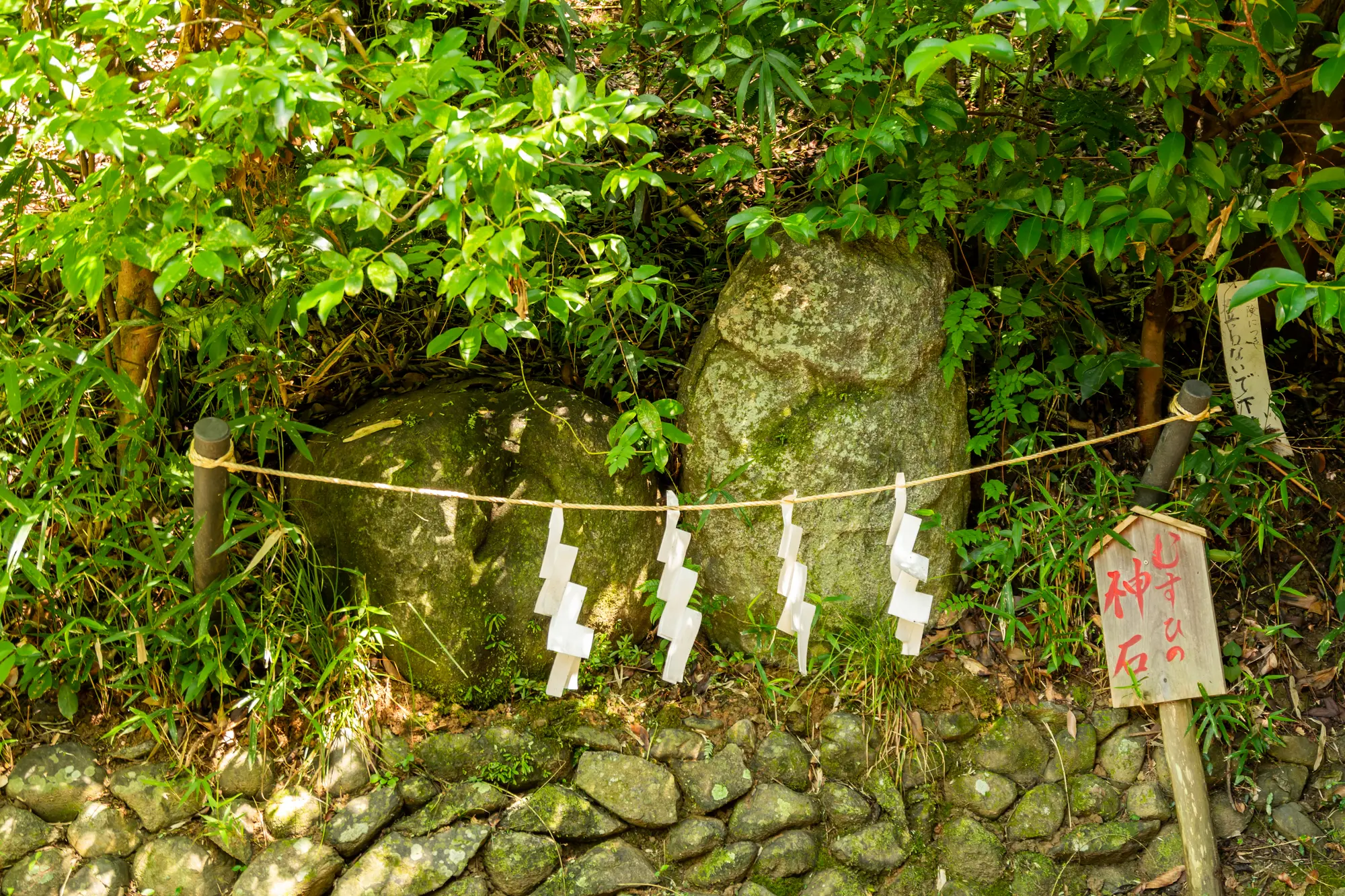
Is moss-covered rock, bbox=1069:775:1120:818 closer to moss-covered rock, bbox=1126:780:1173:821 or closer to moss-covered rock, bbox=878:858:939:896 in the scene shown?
moss-covered rock, bbox=1126:780:1173:821

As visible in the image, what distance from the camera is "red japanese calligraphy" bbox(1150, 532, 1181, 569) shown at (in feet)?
9.68

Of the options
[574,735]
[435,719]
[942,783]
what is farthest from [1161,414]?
[435,719]

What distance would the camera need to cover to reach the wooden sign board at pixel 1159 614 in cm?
293

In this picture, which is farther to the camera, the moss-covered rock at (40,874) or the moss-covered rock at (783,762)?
the moss-covered rock at (783,762)

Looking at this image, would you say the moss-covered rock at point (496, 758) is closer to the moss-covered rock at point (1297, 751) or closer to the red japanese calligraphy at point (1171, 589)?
the red japanese calligraphy at point (1171, 589)

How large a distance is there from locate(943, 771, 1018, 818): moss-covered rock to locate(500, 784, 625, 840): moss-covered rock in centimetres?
96

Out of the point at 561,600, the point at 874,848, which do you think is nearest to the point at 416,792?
the point at 561,600

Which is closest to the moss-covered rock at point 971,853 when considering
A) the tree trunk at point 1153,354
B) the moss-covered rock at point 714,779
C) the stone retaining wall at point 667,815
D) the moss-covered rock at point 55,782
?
the stone retaining wall at point 667,815

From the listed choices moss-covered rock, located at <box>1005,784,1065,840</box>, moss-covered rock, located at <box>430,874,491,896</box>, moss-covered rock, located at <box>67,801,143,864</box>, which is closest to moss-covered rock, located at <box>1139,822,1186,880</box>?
moss-covered rock, located at <box>1005,784,1065,840</box>

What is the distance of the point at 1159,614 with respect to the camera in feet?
9.75

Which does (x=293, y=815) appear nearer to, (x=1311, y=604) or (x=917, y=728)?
(x=917, y=728)

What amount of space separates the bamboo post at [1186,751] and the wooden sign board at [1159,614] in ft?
0.27

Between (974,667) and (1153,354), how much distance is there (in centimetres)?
116

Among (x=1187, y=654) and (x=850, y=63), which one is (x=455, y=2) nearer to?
(x=850, y=63)
